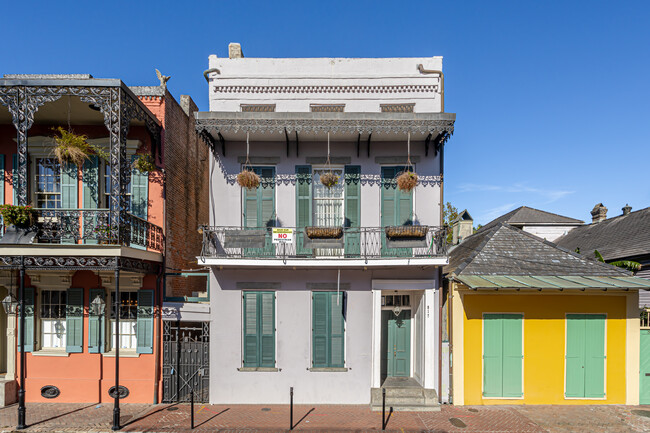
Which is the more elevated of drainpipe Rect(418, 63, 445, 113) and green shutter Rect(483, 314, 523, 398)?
drainpipe Rect(418, 63, 445, 113)

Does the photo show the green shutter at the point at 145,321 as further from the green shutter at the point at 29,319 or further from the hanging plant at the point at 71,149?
the hanging plant at the point at 71,149

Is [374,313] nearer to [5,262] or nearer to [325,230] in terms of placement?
[325,230]

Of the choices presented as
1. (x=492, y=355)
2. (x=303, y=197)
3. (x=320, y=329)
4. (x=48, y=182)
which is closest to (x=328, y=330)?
(x=320, y=329)

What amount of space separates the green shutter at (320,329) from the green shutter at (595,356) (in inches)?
291

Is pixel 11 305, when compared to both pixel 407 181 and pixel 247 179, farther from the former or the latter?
pixel 407 181

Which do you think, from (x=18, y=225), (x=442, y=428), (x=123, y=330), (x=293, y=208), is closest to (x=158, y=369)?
(x=123, y=330)

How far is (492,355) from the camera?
9859 millimetres

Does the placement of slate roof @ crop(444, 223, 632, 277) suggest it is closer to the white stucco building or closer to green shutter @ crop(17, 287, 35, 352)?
the white stucco building

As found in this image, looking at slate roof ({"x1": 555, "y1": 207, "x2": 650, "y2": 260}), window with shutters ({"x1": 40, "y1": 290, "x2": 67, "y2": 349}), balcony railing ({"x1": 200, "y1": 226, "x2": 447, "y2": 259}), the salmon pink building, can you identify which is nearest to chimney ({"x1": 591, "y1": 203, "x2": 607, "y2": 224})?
slate roof ({"x1": 555, "y1": 207, "x2": 650, "y2": 260})

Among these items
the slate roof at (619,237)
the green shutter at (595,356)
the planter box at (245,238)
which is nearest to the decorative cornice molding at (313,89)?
the planter box at (245,238)

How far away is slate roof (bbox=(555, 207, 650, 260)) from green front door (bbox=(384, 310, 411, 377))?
1131cm

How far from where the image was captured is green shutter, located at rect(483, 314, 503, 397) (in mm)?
9805

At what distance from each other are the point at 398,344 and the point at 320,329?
2703 mm

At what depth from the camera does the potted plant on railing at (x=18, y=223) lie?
8508 millimetres
